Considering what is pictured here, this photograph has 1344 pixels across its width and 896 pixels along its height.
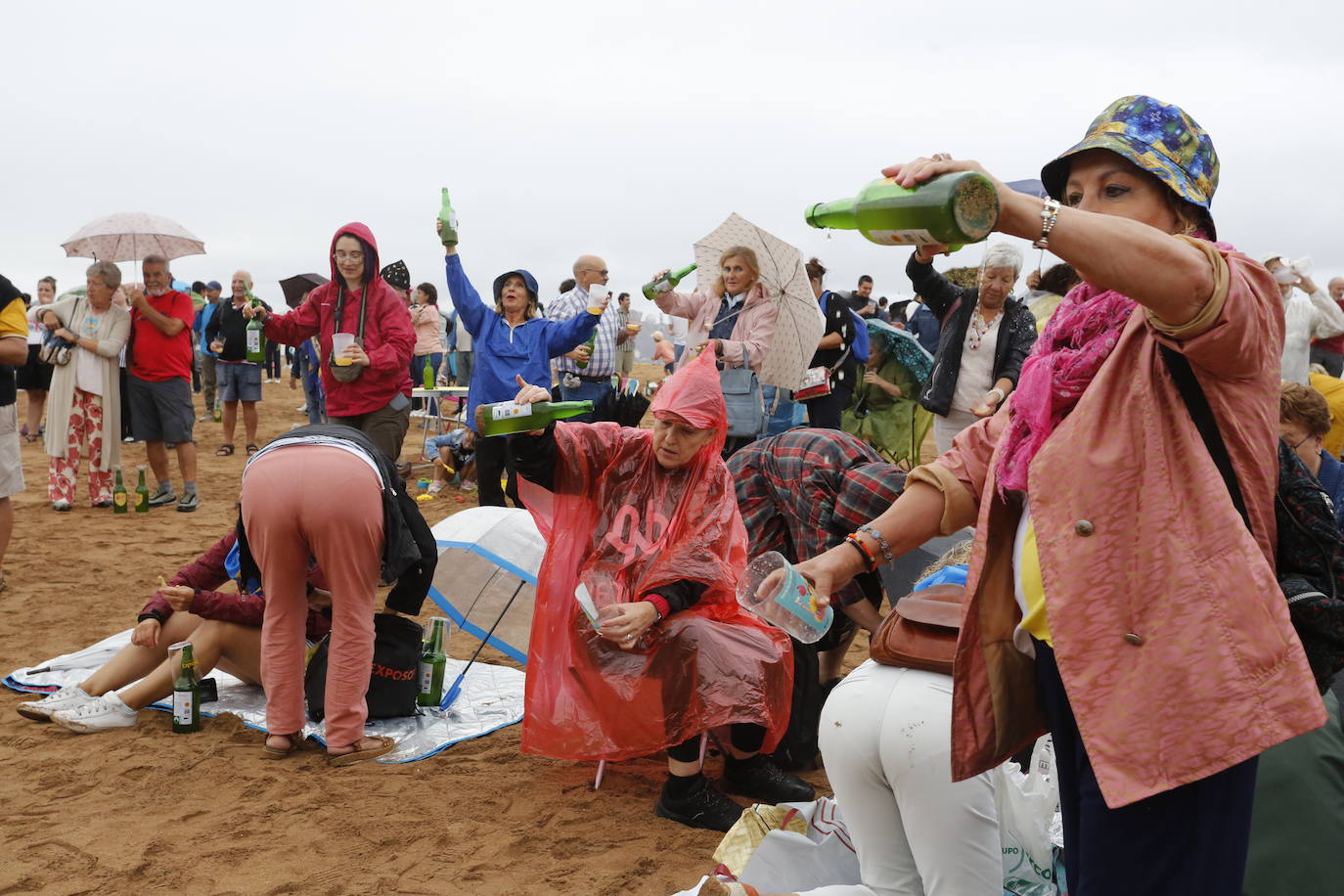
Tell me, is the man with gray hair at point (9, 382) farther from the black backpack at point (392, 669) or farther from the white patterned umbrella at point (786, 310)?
the white patterned umbrella at point (786, 310)

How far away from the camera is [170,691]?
14.4 ft

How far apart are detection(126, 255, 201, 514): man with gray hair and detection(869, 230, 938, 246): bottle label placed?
7.91 meters

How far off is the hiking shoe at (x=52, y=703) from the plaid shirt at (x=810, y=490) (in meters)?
2.83

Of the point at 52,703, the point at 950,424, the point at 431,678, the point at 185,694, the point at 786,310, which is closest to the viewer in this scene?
the point at 185,694

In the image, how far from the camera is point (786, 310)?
654 cm

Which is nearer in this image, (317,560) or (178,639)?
(317,560)

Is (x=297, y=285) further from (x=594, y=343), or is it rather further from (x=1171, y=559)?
(x=1171, y=559)

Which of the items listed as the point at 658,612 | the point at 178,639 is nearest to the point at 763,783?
the point at 658,612

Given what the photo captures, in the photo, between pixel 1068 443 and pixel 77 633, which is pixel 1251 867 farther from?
pixel 77 633

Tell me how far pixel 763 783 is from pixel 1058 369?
2541 millimetres

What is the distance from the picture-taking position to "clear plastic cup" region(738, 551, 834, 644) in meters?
1.84

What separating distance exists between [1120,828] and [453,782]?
286 cm

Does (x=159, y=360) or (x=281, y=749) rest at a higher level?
(x=159, y=360)

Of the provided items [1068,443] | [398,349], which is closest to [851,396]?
[398,349]
